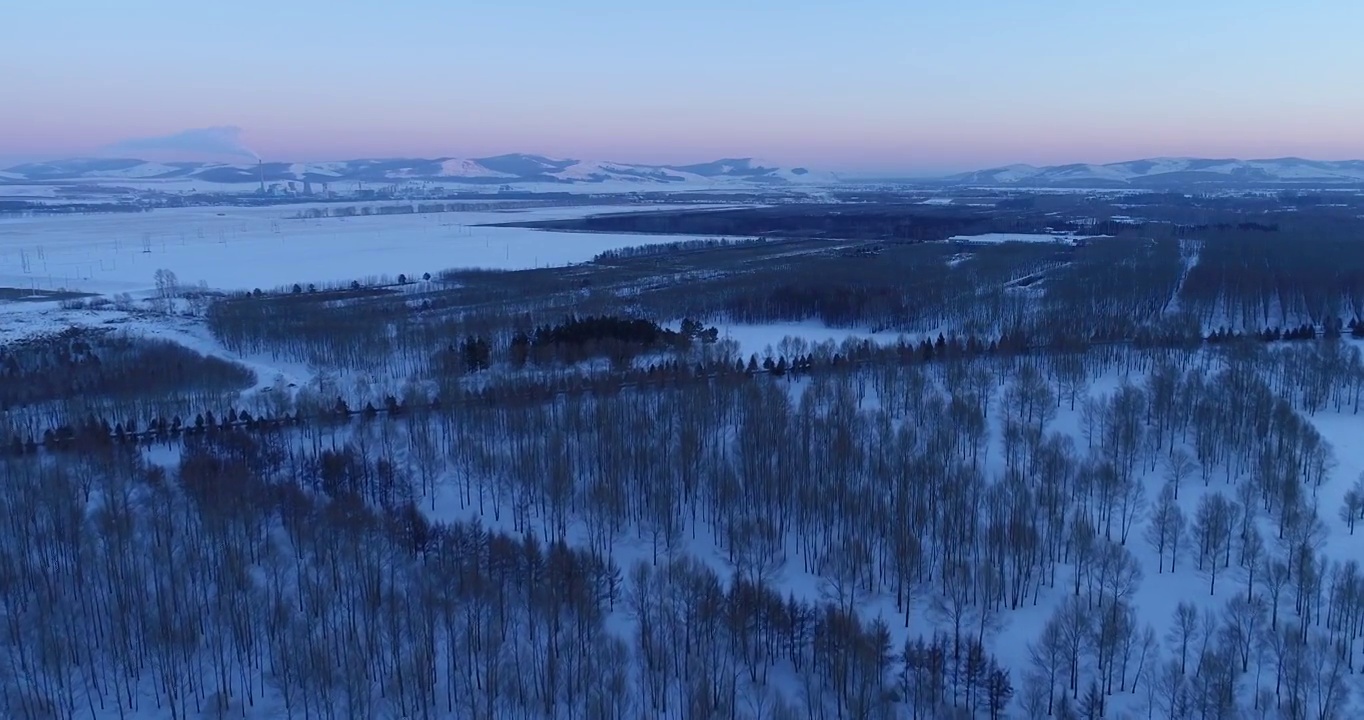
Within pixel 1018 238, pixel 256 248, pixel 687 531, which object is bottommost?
pixel 687 531

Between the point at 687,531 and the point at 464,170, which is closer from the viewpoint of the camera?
the point at 687,531

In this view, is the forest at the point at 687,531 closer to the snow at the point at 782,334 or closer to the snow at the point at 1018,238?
the snow at the point at 782,334

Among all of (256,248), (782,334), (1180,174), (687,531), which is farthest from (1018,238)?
(1180,174)

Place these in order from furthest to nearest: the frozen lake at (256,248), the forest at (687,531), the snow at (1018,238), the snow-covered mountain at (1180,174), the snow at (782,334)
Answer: the snow-covered mountain at (1180,174)
the snow at (1018,238)
the frozen lake at (256,248)
the snow at (782,334)
the forest at (687,531)

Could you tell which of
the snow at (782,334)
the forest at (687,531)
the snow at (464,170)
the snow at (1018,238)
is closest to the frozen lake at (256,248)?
the snow at (1018,238)

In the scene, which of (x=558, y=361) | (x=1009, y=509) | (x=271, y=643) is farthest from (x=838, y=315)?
(x=271, y=643)

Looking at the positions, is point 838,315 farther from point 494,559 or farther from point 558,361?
point 494,559

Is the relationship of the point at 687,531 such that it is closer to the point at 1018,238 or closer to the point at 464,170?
the point at 1018,238
